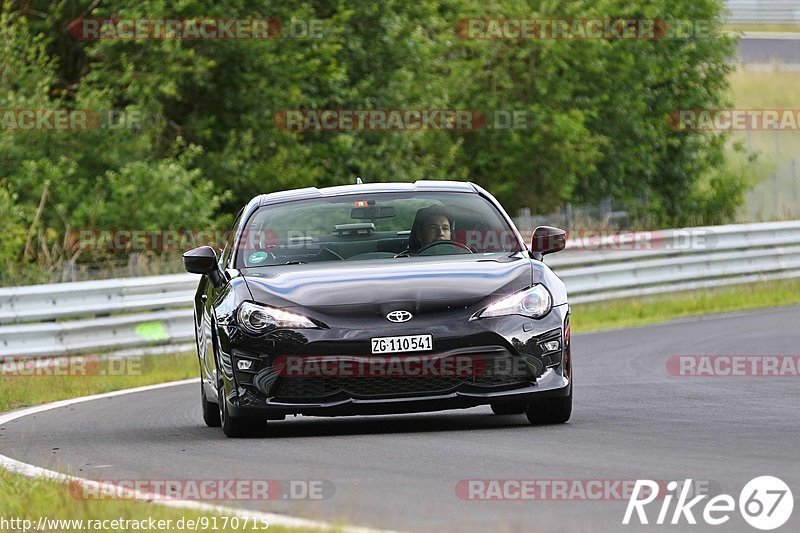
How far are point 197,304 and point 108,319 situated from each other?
6439mm

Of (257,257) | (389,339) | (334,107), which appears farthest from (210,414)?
(334,107)

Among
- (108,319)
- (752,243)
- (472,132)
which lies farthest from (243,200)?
(108,319)

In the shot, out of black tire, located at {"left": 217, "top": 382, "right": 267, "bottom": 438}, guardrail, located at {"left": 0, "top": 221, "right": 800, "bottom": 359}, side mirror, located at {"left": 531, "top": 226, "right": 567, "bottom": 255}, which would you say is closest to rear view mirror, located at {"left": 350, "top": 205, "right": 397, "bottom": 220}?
side mirror, located at {"left": 531, "top": 226, "right": 567, "bottom": 255}

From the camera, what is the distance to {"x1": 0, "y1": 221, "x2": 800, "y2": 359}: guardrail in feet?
56.3

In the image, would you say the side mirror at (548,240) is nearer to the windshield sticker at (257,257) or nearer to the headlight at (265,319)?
the windshield sticker at (257,257)

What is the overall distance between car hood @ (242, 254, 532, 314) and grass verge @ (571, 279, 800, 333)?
1078 centimetres

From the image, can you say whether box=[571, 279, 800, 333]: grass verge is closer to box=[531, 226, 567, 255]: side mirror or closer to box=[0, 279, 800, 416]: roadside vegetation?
box=[0, 279, 800, 416]: roadside vegetation

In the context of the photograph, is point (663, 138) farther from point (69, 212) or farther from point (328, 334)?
point (328, 334)

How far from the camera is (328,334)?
911 cm

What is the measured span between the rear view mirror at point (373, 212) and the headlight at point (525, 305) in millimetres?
1380

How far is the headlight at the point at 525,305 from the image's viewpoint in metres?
9.23

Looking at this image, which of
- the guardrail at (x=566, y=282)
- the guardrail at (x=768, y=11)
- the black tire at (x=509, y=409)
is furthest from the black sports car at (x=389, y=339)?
the guardrail at (x=768, y=11)

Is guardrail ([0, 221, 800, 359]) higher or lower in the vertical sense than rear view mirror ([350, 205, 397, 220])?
lower

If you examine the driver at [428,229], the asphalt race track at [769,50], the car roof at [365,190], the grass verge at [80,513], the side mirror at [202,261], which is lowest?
the asphalt race track at [769,50]
